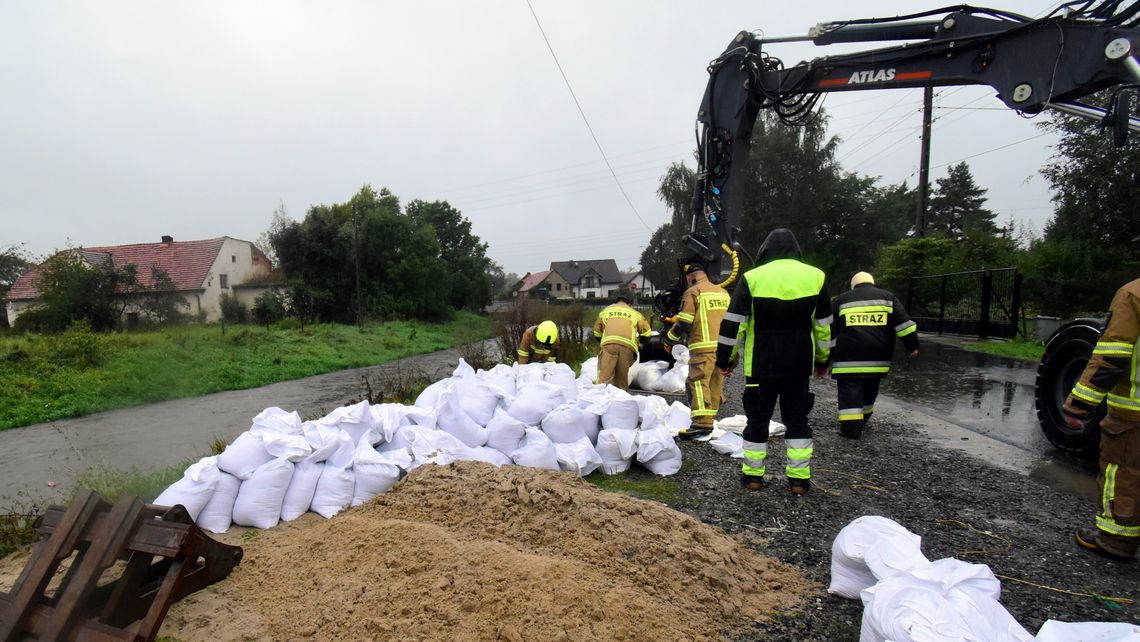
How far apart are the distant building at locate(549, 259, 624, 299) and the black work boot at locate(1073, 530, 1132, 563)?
7035 cm

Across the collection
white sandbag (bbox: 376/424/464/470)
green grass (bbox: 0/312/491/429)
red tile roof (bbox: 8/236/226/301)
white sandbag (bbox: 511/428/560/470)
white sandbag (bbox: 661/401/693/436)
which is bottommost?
green grass (bbox: 0/312/491/429)

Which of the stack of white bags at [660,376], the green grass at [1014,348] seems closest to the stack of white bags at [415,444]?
the stack of white bags at [660,376]

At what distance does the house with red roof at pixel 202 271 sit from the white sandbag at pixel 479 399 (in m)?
22.9

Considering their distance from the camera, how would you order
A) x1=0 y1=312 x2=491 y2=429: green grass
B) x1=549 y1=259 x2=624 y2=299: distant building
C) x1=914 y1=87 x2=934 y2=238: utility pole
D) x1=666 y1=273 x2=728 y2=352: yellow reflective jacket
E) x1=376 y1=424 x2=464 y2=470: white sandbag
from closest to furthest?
x1=376 y1=424 x2=464 y2=470: white sandbag → x1=666 y1=273 x2=728 y2=352: yellow reflective jacket → x1=0 y1=312 x2=491 y2=429: green grass → x1=914 y1=87 x2=934 y2=238: utility pole → x1=549 y1=259 x2=624 y2=299: distant building

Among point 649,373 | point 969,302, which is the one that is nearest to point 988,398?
point 649,373

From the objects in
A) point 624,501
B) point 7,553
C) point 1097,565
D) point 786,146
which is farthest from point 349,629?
point 786,146

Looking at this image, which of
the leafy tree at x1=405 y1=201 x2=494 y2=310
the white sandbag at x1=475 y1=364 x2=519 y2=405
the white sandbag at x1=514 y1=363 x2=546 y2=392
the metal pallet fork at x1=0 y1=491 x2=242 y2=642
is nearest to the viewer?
the metal pallet fork at x1=0 y1=491 x2=242 y2=642

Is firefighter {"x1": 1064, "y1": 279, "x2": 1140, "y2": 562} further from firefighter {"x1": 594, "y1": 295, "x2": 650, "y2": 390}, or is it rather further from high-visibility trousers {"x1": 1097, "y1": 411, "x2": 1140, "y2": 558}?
firefighter {"x1": 594, "y1": 295, "x2": 650, "y2": 390}

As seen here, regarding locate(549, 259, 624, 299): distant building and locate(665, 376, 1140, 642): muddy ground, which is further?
locate(549, 259, 624, 299): distant building

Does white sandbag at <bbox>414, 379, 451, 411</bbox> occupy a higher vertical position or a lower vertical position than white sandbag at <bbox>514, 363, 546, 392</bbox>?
lower

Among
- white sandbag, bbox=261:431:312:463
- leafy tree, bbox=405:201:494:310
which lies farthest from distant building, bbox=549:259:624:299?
white sandbag, bbox=261:431:312:463

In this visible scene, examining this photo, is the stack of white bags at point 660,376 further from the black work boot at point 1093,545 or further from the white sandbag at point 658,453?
the black work boot at point 1093,545

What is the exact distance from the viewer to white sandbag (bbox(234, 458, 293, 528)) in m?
3.23

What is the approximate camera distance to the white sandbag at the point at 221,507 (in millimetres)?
3182
